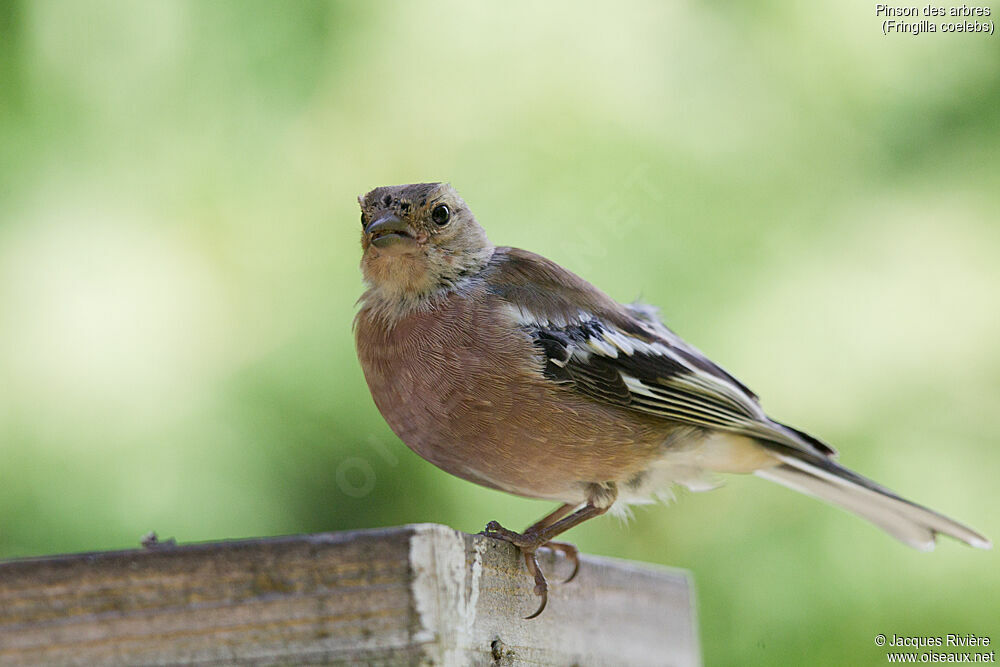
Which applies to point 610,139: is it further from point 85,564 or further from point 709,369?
point 85,564

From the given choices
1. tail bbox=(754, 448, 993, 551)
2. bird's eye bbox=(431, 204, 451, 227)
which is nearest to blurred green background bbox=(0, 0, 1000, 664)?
tail bbox=(754, 448, 993, 551)

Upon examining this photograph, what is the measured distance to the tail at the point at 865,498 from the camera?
3469mm

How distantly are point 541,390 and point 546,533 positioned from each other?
439 millimetres

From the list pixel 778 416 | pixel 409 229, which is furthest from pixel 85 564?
pixel 778 416

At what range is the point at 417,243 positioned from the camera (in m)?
3.22

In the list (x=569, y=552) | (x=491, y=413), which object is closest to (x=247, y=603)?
(x=491, y=413)

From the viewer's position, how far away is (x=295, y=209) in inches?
173

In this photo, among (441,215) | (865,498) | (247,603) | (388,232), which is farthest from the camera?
(865,498)

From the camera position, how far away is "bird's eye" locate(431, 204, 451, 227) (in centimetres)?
331

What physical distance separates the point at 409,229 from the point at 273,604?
1612 mm

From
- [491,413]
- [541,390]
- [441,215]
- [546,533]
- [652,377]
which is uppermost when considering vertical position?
[441,215]

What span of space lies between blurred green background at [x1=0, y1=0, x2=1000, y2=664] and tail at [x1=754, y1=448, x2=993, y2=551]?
0.52m

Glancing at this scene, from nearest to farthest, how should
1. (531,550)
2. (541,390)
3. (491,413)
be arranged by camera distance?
(531,550) < (491,413) < (541,390)

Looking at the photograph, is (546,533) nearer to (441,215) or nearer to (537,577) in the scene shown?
(537,577)
